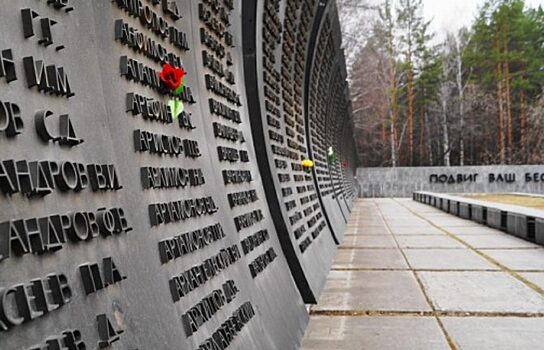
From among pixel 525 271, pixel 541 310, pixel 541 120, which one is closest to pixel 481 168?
pixel 541 120

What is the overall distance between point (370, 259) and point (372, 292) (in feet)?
8.00

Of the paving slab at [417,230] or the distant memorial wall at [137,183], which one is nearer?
the distant memorial wall at [137,183]

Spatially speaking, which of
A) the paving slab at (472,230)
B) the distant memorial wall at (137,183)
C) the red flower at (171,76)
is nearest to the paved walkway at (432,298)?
the distant memorial wall at (137,183)

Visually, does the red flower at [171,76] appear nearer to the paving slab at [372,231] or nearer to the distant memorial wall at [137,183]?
the distant memorial wall at [137,183]

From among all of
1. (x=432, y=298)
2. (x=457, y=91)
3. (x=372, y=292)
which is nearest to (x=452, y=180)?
(x=457, y=91)

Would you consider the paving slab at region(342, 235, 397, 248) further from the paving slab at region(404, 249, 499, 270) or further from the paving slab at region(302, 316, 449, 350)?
the paving slab at region(302, 316, 449, 350)

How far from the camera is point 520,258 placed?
8.56 meters

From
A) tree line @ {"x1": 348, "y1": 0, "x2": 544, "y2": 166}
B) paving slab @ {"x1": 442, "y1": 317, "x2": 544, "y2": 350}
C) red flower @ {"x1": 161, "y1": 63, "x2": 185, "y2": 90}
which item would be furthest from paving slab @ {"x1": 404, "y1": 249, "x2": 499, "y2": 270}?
tree line @ {"x1": 348, "y1": 0, "x2": 544, "y2": 166}

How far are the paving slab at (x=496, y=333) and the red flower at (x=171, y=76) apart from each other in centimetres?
292

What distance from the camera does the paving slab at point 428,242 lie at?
1003 centimetres

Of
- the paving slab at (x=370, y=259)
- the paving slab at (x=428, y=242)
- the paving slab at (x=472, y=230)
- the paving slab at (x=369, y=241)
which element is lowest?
the paving slab at (x=472, y=230)

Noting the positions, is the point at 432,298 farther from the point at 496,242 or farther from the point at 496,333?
the point at 496,242

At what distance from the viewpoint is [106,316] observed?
5.02 feet

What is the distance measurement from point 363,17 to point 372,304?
33817mm
